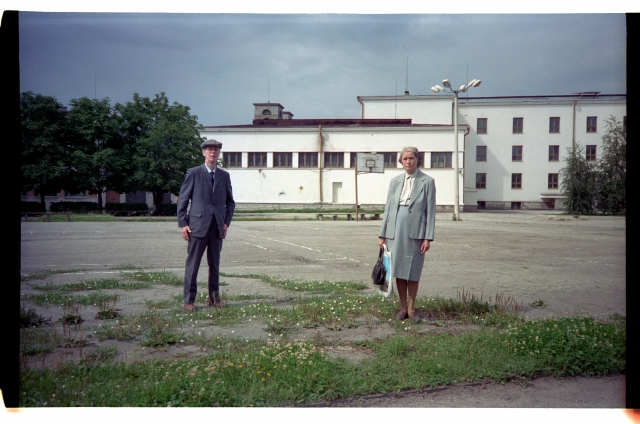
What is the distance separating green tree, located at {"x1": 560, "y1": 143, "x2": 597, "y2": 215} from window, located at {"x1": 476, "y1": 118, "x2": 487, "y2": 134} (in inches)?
405

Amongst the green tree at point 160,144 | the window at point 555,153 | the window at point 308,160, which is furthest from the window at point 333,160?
the green tree at point 160,144

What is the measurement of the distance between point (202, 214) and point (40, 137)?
86.0 inches

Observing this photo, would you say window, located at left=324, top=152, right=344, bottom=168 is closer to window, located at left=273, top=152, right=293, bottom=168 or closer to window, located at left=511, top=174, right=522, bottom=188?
window, located at left=273, top=152, right=293, bottom=168

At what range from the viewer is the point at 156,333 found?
5.31 m

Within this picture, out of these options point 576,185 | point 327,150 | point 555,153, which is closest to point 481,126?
point 555,153

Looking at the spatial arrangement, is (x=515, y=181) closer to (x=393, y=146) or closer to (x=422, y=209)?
(x=393, y=146)

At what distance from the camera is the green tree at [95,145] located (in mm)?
7827

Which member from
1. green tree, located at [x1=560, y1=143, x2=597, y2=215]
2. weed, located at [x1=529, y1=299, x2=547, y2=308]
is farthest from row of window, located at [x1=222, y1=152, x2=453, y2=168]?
weed, located at [x1=529, y1=299, x2=547, y2=308]

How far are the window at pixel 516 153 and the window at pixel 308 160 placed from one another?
2139 centimetres

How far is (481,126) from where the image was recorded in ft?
141

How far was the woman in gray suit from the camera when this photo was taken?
598 cm

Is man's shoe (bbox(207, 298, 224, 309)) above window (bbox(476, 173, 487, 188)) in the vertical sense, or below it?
below
